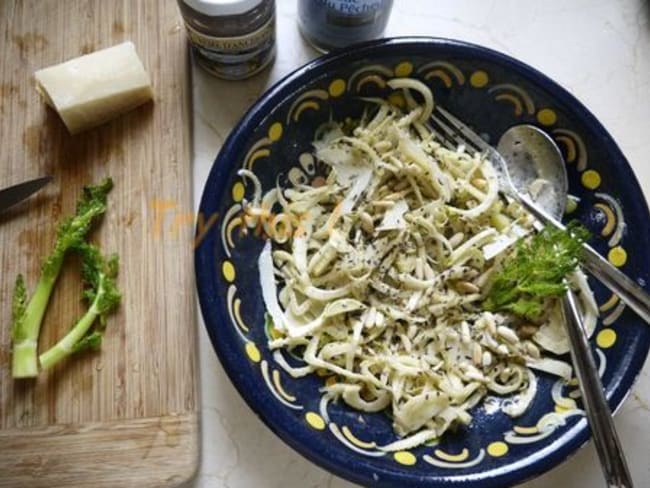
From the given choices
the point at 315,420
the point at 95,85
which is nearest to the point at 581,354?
the point at 315,420

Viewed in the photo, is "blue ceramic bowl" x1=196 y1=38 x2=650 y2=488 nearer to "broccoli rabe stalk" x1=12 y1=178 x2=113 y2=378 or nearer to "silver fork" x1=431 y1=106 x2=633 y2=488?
"silver fork" x1=431 y1=106 x2=633 y2=488

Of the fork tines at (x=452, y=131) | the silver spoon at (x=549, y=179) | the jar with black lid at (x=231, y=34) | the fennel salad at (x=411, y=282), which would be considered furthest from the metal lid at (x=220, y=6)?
the silver spoon at (x=549, y=179)

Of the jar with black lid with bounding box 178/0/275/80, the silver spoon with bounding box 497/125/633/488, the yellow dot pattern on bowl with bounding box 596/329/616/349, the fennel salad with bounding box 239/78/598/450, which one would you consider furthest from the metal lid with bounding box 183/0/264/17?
the yellow dot pattern on bowl with bounding box 596/329/616/349

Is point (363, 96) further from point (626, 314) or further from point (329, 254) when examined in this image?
point (626, 314)

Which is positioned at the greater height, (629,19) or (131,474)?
(629,19)

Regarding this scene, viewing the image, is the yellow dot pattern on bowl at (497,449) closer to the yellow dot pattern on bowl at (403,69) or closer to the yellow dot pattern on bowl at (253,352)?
the yellow dot pattern on bowl at (253,352)

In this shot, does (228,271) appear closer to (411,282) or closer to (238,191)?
(238,191)

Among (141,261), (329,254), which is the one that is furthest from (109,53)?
(329,254)
